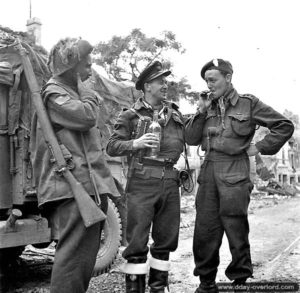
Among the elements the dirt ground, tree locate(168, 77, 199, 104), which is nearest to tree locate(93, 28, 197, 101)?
tree locate(168, 77, 199, 104)

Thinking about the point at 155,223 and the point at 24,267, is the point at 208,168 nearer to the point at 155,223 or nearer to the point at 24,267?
the point at 155,223

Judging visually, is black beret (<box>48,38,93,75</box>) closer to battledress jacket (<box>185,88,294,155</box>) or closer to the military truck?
the military truck

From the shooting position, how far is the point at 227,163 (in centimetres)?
384

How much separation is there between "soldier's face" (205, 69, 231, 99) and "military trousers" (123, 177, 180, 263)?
2.88 feet

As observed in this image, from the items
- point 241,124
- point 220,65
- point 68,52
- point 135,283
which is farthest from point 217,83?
point 135,283

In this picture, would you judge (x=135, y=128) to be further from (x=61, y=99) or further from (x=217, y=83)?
(x=61, y=99)

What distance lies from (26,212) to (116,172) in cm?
204

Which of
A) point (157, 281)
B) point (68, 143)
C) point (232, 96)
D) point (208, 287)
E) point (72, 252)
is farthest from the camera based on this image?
point (232, 96)

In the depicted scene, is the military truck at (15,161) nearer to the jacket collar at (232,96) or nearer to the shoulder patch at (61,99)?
the shoulder patch at (61,99)

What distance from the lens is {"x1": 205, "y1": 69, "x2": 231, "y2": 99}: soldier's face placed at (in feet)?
13.0

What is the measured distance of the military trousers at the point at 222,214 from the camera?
372 centimetres

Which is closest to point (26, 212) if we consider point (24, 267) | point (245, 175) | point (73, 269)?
point (24, 267)

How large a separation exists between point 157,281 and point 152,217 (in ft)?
1.76

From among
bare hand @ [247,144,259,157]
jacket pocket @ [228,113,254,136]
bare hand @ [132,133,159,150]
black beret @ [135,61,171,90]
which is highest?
black beret @ [135,61,171,90]
